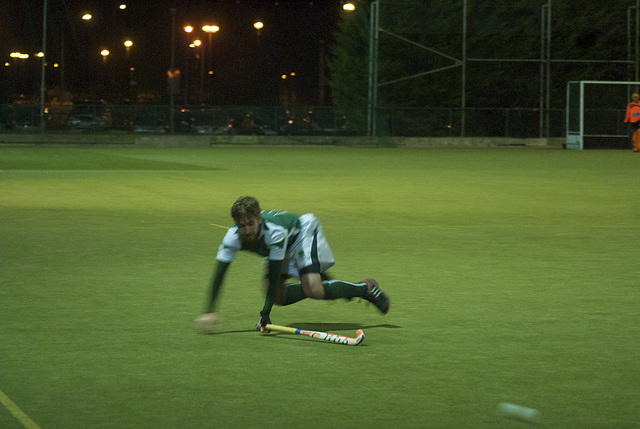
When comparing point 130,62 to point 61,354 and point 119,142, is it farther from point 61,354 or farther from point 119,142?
point 61,354

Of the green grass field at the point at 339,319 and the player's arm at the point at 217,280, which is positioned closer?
the green grass field at the point at 339,319

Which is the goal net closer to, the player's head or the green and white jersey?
the green and white jersey

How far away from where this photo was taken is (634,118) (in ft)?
117

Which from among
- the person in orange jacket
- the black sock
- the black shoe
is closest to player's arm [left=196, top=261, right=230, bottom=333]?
the black sock

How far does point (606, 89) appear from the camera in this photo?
4334cm

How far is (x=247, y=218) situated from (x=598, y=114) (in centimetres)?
3758

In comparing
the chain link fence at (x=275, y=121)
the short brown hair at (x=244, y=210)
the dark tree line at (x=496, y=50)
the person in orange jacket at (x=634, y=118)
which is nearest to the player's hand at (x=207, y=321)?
the short brown hair at (x=244, y=210)

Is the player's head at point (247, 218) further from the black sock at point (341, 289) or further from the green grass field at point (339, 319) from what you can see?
the black sock at point (341, 289)

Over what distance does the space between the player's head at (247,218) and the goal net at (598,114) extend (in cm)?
3484

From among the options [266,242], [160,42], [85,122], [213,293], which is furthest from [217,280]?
[160,42]

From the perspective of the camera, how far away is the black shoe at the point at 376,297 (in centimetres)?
718

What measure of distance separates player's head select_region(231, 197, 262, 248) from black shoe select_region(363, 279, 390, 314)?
116cm

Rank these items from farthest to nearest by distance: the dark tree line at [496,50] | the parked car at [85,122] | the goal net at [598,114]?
the parked car at [85,122]
the dark tree line at [496,50]
the goal net at [598,114]

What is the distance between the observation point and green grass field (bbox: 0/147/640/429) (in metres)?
5.20
